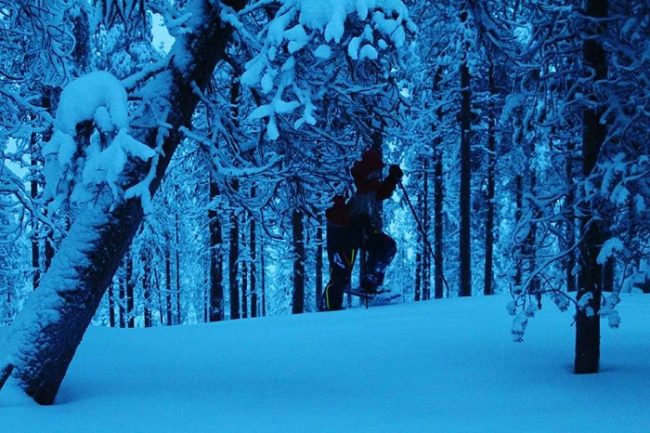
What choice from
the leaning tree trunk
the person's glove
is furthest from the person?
the leaning tree trunk

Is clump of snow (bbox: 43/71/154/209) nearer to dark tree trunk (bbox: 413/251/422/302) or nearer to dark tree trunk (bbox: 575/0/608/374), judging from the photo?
dark tree trunk (bbox: 575/0/608/374)

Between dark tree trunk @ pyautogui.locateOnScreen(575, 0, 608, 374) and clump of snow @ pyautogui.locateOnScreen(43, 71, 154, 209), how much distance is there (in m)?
4.04

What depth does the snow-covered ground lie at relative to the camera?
4.03 m

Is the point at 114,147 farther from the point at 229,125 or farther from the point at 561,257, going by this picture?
the point at 561,257

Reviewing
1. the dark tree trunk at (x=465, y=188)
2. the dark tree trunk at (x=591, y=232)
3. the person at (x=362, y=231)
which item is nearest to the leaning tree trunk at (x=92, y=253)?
the dark tree trunk at (x=591, y=232)

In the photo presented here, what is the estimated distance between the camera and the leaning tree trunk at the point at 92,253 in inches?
181

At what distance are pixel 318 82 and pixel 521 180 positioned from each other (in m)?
21.4

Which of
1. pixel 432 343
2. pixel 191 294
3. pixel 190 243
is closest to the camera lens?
pixel 432 343

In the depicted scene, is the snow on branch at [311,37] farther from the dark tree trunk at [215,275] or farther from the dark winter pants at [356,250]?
the dark tree trunk at [215,275]

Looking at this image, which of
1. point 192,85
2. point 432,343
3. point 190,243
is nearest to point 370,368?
point 432,343

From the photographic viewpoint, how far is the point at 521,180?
2469cm

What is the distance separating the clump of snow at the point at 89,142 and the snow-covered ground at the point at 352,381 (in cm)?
164

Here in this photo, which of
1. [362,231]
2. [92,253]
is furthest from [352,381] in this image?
[362,231]

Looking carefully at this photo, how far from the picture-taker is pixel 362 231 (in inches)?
412
